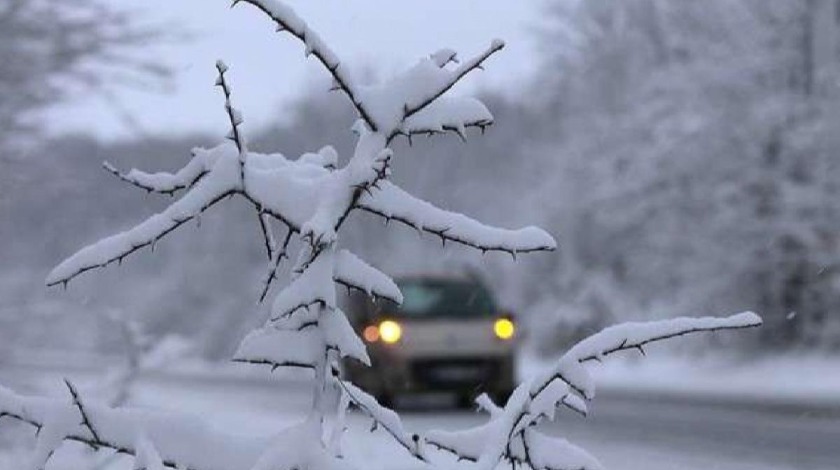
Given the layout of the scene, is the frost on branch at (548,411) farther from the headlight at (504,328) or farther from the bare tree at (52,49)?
the headlight at (504,328)

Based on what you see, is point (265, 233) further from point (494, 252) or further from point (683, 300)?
point (683, 300)

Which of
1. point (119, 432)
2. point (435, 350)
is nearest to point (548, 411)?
point (119, 432)

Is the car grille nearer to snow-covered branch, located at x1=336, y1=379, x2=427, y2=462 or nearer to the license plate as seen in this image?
the license plate

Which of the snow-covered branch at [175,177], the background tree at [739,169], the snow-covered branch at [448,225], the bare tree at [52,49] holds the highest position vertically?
the background tree at [739,169]

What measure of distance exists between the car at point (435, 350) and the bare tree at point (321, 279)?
14.7 metres

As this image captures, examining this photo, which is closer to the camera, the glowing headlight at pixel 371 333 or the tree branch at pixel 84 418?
the tree branch at pixel 84 418

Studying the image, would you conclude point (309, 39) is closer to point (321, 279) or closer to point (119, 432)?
point (321, 279)

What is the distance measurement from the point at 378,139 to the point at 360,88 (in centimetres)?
7

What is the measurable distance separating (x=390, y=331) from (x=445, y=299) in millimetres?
1019

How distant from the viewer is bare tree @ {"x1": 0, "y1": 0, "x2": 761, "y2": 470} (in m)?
1.99

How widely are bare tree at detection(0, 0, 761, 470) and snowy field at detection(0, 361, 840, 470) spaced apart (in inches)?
113

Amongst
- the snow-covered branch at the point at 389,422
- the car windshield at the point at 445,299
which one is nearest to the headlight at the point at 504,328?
the car windshield at the point at 445,299

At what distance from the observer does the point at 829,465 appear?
11258mm

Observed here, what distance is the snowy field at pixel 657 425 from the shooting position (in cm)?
1104
